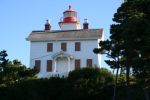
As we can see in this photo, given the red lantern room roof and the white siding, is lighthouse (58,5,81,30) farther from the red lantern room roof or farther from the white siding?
the white siding

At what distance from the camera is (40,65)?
5159 centimetres

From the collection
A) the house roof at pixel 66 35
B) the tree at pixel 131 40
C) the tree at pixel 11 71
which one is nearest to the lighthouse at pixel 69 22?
the house roof at pixel 66 35

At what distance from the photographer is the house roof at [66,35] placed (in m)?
51.3

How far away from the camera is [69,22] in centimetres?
5884

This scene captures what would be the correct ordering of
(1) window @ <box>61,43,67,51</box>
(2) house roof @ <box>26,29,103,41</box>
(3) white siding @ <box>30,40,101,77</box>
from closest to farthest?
(3) white siding @ <box>30,40,101,77</box>, (2) house roof @ <box>26,29,103,41</box>, (1) window @ <box>61,43,67,51</box>

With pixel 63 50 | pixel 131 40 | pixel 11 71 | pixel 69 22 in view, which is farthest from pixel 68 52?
pixel 131 40

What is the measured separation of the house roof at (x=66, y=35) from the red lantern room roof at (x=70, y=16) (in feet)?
16.9

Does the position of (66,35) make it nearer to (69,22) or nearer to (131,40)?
(69,22)

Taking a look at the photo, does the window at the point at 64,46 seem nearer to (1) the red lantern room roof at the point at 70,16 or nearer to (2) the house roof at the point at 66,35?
(2) the house roof at the point at 66,35

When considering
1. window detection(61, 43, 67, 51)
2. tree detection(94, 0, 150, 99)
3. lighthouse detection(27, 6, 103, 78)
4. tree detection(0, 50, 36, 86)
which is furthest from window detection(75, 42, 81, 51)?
tree detection(94, 0, 150, 99)

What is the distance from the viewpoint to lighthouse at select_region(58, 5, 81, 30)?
5850cm

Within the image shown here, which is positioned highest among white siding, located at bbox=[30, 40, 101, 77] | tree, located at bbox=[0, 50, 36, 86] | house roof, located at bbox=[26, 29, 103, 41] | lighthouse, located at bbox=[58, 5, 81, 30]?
lighthouse, located at bbox=[58, 5, 81, 30]

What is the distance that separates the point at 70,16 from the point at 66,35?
7798 mm

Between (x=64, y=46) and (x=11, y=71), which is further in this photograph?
(x=64, y=46)
